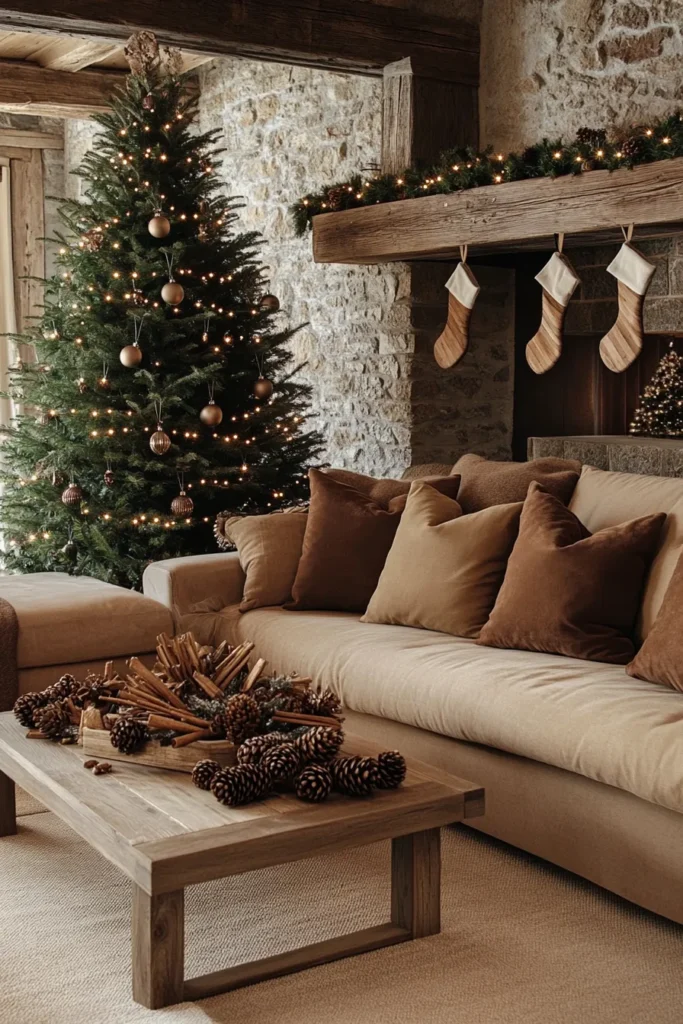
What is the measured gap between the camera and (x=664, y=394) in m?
5.41

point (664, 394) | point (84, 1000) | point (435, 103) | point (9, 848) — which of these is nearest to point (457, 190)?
point (435, 103)

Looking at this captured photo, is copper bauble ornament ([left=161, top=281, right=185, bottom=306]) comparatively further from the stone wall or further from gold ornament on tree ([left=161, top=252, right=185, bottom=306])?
the stone wall

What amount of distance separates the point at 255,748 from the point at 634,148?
2.65 meters

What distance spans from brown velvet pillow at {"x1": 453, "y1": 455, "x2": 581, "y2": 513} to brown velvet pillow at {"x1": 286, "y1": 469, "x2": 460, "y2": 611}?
0.24 ft

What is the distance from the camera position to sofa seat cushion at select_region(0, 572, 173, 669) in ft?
12.2

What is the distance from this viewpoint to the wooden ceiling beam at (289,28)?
192 inches

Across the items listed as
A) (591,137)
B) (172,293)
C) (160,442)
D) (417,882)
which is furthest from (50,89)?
(417,882)

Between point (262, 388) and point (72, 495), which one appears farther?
point (262, 388)

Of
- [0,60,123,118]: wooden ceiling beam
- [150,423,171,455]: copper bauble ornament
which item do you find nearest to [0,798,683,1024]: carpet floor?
[150,423,171,455]: copper bauble ornament

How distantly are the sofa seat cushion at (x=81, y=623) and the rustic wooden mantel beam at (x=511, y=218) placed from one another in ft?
6.62

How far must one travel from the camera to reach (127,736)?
2.60 m

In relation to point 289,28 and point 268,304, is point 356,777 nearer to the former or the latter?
point 268,304

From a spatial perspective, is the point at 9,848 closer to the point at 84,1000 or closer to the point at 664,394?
the point at 84,1000

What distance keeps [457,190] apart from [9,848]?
3.12 meters
